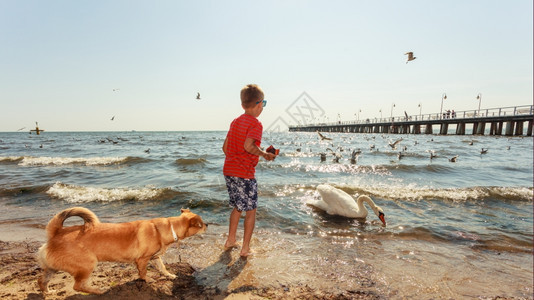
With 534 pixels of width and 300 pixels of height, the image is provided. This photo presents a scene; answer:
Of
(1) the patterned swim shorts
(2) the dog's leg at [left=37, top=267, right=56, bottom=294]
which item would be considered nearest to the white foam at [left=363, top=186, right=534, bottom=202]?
(1) the patterned swim shorts

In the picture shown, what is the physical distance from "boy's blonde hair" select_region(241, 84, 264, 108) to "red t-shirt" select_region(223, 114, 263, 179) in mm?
169

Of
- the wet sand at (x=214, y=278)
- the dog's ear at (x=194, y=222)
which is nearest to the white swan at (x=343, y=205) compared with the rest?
the wet sand at (x=214, y=278)

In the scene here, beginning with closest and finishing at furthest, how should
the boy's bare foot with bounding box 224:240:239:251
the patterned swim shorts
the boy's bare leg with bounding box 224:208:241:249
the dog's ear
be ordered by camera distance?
the dog's ear < the patterned swim shorts < the boy's bare leg with bounding box 224:208:241:249 < the boy's bare foot with bounding box 224:240:239:251

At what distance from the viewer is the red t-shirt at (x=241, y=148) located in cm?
345

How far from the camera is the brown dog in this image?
2.39m

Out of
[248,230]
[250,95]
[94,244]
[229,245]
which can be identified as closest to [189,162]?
[229,245]

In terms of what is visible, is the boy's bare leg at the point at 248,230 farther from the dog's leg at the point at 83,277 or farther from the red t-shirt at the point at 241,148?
the dog's leg at the point at 83,277

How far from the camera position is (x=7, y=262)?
331 centimetres

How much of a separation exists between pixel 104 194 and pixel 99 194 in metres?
0.16

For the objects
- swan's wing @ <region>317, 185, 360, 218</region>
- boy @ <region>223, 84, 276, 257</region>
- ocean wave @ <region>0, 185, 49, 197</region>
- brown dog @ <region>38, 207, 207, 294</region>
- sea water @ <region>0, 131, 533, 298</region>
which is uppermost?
boy @ <region>223, 84, 276, 257</region>

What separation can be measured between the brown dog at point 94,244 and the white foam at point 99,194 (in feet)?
16.1

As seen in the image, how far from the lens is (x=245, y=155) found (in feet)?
11.7

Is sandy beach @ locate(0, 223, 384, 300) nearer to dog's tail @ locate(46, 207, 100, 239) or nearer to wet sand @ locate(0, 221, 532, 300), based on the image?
wet sand @ locate(0, 221, 532, 300)

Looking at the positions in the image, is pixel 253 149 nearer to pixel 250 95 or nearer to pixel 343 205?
pixel 250 95
